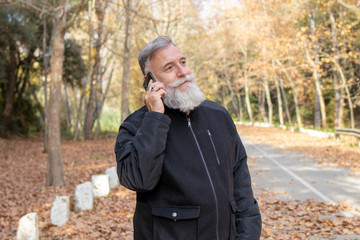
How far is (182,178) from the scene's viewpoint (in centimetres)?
214

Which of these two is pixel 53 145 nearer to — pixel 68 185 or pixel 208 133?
pixel 68 185

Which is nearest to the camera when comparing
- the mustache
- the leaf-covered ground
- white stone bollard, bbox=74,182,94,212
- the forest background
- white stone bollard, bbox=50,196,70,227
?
the mustache

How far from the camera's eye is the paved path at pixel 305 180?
9141 mm

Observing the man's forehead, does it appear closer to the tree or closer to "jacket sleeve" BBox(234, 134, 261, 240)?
"jacket sleeve" BBox(234, 134, 261, 240)

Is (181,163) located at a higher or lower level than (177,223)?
higher

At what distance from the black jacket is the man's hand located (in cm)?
6

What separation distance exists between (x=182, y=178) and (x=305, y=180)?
32.3 feet

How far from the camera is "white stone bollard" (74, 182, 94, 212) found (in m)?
8.85

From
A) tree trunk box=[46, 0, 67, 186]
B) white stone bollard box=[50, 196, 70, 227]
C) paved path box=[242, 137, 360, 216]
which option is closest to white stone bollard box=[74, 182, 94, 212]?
white stone bollard box=[50, 196, 70, 227]

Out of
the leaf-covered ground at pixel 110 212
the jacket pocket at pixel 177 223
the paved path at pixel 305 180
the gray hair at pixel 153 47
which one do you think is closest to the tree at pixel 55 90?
the leaf-covered ground at pixel 110 212

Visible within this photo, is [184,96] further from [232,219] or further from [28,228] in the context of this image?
[28,228]

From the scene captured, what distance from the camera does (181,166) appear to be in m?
2.17

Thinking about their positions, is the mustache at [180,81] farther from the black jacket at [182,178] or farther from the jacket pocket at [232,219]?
the jacket pocket at [232,219]

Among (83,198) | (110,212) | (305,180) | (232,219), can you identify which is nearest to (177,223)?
(232,219)
